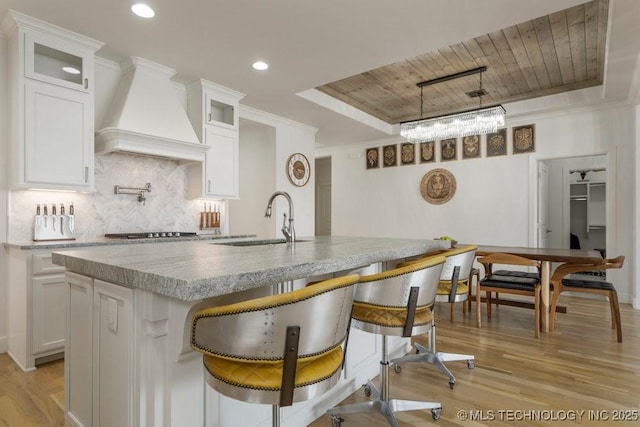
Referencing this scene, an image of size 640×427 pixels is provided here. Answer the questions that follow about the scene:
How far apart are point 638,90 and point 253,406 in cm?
494

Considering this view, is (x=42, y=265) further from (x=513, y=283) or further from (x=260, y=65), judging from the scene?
(x=513, y=283)

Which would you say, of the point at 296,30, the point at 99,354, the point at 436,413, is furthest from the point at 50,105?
the point at 436,413

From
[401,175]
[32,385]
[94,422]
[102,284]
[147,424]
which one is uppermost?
[401,175]

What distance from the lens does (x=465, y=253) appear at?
2.29 m

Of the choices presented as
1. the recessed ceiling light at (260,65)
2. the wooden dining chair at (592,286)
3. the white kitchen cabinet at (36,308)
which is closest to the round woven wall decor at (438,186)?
the wooden dining chair at (592,286)

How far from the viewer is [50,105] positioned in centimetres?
287

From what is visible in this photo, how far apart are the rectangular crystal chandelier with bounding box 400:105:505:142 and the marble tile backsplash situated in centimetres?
280

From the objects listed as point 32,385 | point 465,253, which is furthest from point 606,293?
point 32,385

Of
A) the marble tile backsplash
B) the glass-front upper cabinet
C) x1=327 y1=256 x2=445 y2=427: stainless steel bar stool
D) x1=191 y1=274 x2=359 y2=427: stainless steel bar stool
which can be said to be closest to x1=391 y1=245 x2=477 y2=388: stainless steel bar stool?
x1=327 y1=256 x2=445 y2=427: stainless steel bar stool

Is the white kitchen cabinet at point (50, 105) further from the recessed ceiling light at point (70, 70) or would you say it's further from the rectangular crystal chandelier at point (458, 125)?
the rectangular crystal chandelier at point (458, 125)

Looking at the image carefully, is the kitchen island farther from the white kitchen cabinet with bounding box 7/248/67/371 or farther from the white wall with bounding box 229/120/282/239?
the white wall with bounding box 229/120/282/239

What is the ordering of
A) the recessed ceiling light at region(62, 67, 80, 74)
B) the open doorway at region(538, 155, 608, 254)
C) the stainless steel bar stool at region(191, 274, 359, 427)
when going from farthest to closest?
1. the open doorway at region(538, 155, 608, 254)
2. the recessed ceiling light at region(62, 67, 80, 74)
3. the stainless steel bar stool at region(191, 274, 359, 427)

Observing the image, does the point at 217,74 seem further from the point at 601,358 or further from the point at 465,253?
the point at 601,358

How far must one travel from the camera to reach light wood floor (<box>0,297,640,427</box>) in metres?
1.95
